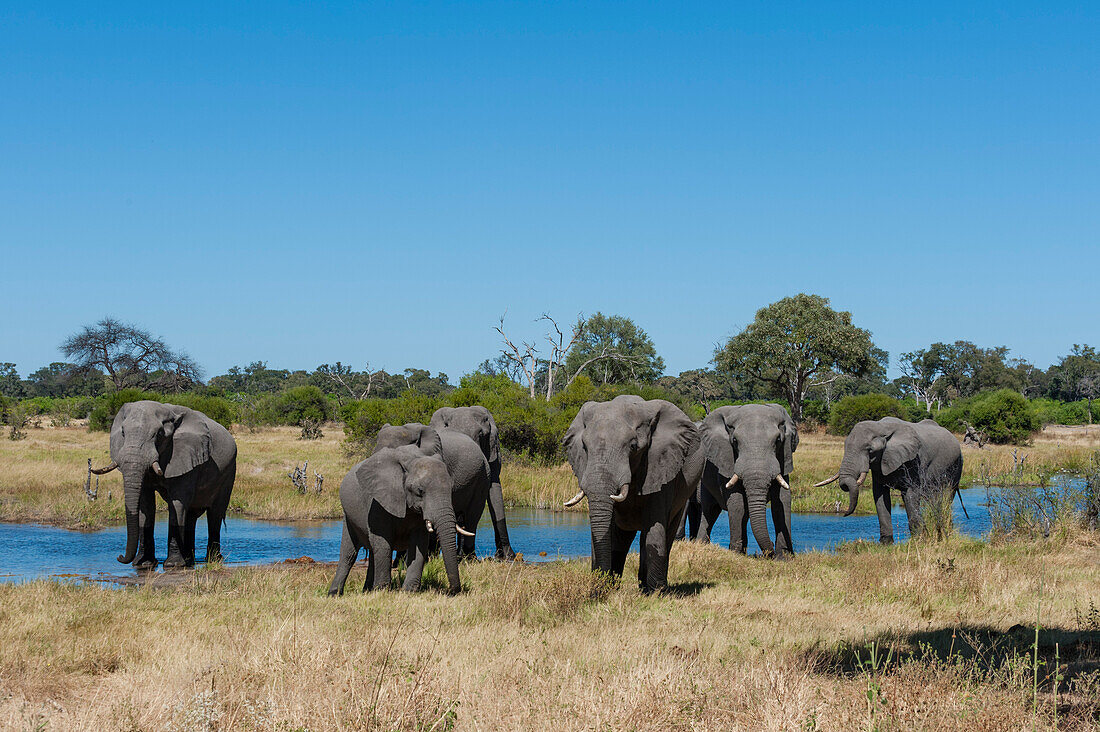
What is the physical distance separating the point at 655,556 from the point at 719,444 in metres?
5.03

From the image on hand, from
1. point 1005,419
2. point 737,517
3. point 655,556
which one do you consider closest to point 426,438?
point 655,556

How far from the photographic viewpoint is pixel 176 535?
613 inches

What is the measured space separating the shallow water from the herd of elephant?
963 millimetres

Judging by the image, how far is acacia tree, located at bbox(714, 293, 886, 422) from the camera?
60969mm

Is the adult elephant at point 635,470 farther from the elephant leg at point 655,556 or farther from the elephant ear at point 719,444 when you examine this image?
the elephant ear at point 719,444

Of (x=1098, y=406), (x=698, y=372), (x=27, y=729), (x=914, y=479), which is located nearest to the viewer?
(x=27, y=729)

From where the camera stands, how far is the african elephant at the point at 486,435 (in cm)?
1769

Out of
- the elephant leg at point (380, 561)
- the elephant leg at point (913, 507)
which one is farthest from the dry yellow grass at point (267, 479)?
the elephant leg at point (380, 561)

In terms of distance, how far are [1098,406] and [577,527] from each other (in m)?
70.7

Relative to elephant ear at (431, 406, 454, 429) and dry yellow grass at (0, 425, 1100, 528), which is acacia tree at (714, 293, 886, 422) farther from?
elephant ear at (431, 406, 454, 429)

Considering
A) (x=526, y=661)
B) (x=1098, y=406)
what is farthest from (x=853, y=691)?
(x=1098, y=406)

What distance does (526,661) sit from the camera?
7.18 meters

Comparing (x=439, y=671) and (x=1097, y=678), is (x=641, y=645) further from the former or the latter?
(x=1097, y=678)

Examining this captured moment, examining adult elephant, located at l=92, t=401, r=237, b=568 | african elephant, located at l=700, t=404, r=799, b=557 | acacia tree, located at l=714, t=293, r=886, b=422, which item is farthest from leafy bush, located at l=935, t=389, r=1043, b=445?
adult elephant, located at l=92, t=401, r=237, b=568
